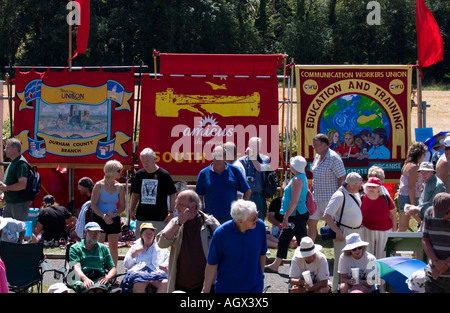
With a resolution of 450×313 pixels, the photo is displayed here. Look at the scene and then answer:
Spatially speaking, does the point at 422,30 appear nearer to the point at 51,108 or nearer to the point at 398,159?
the point at 398,159

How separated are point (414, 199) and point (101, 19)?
39.3 metres

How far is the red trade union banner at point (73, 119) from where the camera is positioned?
38.5 ft

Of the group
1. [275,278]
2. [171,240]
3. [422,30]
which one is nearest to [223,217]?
[275,278]

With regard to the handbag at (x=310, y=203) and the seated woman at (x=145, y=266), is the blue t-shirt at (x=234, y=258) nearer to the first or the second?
the seated woman at (x=145, y=266)

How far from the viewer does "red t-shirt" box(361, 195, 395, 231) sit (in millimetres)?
7977

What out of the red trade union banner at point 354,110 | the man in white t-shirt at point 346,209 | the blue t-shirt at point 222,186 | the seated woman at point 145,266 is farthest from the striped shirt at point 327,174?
the seated woman at point 145,266

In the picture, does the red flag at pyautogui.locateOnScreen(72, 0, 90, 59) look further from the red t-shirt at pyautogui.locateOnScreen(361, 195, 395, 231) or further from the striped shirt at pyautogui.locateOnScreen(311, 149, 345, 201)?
the red t-shirt at pyautogui.locateOnScreen(361, 195, 395, 231)

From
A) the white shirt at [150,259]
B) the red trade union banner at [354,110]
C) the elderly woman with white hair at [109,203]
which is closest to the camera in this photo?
the white shirt at [150,259]

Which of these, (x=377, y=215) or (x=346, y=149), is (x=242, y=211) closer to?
(x=377, y=215)

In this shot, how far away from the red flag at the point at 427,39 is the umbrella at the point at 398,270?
19.7 ft

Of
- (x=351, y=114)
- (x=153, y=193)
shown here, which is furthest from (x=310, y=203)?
(x=351, y=114)

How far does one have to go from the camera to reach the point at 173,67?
11.9 metres

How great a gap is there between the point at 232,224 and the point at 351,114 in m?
6.51

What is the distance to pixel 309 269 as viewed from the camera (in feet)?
22.8
